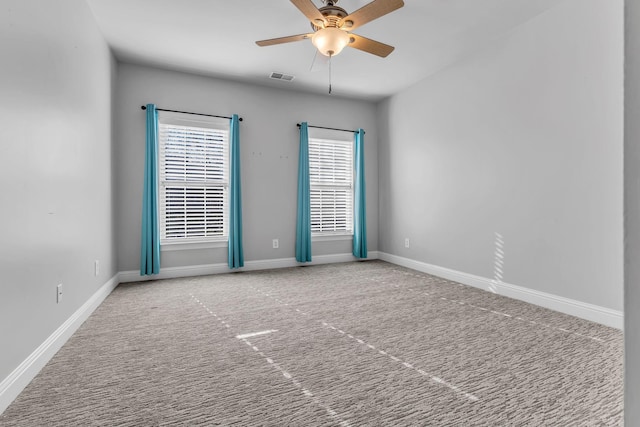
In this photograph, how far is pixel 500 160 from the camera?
10.9ft

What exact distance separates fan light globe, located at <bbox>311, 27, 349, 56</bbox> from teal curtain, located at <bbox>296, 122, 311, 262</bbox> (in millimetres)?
2179

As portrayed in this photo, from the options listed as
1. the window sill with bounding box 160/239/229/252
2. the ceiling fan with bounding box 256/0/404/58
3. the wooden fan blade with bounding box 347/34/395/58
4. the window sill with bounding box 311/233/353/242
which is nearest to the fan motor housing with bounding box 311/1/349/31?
the ceiling fan with bounding box 256/0/404/58

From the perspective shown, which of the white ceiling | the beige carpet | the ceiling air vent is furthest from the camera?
the ceiling air vent

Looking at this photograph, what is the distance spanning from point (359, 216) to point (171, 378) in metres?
3.80

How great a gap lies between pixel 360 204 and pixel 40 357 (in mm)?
4114

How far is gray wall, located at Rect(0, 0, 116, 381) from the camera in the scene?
1.58 metres

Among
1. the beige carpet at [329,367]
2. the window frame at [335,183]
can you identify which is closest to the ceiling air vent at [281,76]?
the window frame at [335,183]

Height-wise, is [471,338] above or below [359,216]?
below

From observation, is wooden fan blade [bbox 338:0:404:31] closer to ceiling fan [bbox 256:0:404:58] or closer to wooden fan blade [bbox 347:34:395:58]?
ceiling fan [bbox 256:0:404:58]

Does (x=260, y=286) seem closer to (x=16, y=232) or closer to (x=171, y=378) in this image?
(x=171, y=378)

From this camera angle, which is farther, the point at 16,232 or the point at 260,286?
the point at 260,286

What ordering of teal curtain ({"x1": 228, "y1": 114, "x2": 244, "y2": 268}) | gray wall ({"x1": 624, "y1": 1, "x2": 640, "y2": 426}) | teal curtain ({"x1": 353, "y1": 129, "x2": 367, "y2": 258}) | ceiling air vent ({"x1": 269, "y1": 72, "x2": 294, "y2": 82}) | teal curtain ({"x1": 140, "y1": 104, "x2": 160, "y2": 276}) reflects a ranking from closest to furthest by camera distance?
1. gray wall ({"x1": 624, "y1": 1, "x2": 640, "y2": 426})
2. teal curtain ({"x1": 140, "y1": 104, "x2": 160, "y2": 276})
3. ceiling air vent ({"x1": 269, "y1": 72, "x2": 294, "y2": 82})
4. teal curtain ({"x1": 228, "y1": 114, "x2": 244, "y2": 268})
5. teal curtain ({"x1": 353, "y1": 129, "x2": 367, "y2": 258})

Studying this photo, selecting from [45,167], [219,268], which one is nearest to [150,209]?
[219,268]

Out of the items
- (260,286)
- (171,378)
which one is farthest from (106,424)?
(260,286)
